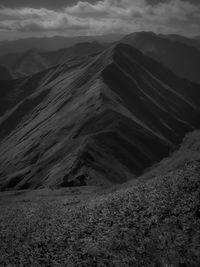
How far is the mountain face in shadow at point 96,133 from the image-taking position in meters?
89.5

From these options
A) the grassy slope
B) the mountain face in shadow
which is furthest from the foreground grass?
the mountain face in shadow

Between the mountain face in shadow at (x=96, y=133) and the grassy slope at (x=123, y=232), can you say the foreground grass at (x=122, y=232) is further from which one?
the mountain face in shadow at (x=96, y=133)

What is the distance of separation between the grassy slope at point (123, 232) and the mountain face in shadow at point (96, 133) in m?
45.1

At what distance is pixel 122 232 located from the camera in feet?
70.7

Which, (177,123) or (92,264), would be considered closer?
(92,264)

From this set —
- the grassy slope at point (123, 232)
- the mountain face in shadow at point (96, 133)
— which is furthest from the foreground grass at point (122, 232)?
the mountain face in shadow at point (96, 133)

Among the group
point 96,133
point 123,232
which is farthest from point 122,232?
point 96,133

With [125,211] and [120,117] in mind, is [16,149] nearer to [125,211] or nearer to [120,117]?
[120,117]

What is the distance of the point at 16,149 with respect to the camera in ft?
474

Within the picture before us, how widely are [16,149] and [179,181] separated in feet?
411

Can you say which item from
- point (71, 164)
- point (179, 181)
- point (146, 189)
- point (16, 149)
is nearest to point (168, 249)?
point (179, 181)

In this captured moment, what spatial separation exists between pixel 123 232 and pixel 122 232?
78mm

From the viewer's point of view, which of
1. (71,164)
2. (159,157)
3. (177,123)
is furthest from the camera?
(177,123)

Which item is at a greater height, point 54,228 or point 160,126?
point 54,228
